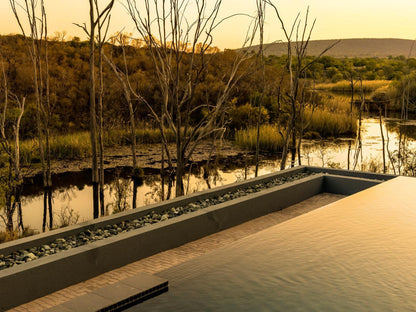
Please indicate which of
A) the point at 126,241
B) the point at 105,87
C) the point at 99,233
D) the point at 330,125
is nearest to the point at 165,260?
the point at 126,241

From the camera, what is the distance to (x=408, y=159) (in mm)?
8461

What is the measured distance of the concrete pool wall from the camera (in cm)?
284

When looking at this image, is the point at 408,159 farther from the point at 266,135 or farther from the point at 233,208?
the point at 233,208

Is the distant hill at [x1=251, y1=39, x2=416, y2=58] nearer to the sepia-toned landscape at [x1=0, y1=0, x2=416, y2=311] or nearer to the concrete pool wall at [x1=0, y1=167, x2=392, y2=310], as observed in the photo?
the sepia-toned landscape at [x1=0, y1=0, x2=416, y2=311]

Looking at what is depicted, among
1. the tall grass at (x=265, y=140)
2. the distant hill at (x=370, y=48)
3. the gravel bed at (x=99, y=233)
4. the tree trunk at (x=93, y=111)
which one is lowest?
the tall grass at (x=265, y=140)

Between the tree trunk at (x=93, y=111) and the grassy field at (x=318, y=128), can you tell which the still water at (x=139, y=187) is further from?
the grassy field at (x=318, y=128)

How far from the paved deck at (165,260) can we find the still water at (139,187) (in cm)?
139

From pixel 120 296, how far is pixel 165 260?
102 cm

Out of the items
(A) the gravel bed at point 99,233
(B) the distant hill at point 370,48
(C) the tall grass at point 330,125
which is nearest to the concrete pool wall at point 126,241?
(A) the gravel bed at point 99,233

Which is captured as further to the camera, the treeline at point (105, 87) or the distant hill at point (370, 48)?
the distant hill at point (370, 48)

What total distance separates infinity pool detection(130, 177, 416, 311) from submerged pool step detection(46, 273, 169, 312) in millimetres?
57

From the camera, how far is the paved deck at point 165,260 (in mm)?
2914

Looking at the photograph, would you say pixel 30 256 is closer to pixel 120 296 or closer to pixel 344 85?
pixel 120 296

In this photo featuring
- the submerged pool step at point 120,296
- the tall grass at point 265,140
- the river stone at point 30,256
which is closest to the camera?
the submerged pool step at point 120,296
